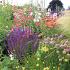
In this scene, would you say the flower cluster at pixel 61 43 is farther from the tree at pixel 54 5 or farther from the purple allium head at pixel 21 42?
the tree at pixel 54 5

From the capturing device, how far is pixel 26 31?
5473 mm

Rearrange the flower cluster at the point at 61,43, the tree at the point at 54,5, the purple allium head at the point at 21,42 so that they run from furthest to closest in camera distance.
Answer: the tree at the point at 54,5, the purple allium head at the point at 21,42, the flower cluster at the point at 61,43

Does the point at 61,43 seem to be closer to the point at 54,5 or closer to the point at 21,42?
the point at 21,42

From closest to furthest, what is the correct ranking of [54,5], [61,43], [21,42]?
[61,43] → [21,42] → [54,5]

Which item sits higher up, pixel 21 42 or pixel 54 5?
pixel 54 5

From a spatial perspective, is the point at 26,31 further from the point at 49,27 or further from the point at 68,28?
the point at 49,27

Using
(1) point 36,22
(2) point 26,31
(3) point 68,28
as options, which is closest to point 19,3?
(1) point 36,22

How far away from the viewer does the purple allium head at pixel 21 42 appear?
5391 millimetres

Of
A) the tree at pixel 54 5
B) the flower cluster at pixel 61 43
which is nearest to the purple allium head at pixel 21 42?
the flower cluster at pixel 61 43

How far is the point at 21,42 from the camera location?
17.7 ft

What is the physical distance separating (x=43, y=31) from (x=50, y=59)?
3475mm

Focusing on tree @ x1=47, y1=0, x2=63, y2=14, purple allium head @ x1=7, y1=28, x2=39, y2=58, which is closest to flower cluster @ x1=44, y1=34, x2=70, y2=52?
purple allium head @ x1=7, y1=28, x2=39, y2=58

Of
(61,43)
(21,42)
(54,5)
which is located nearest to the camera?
(61,43)

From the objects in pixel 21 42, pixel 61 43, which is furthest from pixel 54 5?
pixel 61 43
